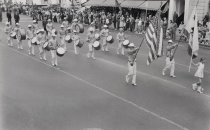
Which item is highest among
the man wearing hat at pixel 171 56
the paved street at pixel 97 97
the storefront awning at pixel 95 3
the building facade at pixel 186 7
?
the storefront awning at pixel 95 3

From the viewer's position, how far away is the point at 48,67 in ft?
57.8

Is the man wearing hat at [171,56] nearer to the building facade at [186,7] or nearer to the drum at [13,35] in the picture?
the drum at [13,35]

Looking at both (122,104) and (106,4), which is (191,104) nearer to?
(122,104)

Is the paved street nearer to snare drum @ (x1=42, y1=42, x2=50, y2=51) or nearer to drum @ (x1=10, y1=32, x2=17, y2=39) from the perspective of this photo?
snare drum @ (x1=42, y1=42, x2=50, y2=51)

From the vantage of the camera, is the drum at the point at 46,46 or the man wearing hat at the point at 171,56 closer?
the man wearing hat at the point at 171,56

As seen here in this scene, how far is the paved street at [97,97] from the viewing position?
10297mm

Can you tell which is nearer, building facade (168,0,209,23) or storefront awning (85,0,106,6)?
building facade (168,0,209,23)

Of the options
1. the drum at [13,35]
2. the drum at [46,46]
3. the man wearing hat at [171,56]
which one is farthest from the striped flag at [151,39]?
the drum at [13,35]

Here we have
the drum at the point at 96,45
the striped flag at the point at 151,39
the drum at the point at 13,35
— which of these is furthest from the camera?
the drum at the point at 13,35

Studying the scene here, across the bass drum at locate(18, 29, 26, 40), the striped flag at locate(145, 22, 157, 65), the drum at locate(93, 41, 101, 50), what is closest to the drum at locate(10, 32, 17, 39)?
the bass drum at locate(18, 29, 26, 40)

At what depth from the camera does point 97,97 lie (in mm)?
12656

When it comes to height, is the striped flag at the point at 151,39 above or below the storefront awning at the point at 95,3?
→ below

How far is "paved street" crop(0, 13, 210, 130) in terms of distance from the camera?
33.8ft

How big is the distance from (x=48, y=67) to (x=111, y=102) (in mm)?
6403
